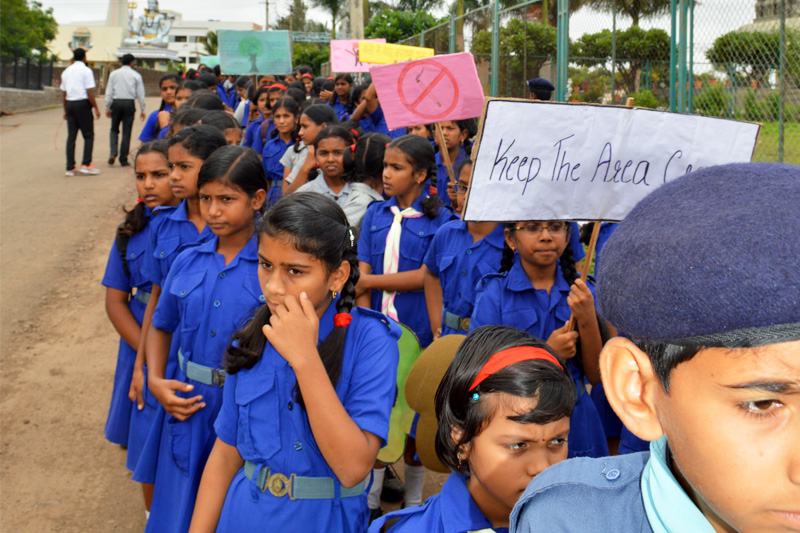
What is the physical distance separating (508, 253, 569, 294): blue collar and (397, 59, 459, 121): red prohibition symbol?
1.65m

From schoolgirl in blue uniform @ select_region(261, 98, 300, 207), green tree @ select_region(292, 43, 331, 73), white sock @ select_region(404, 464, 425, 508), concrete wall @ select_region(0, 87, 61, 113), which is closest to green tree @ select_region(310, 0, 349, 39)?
green tree @ select_region(292, 43, 331, 73)

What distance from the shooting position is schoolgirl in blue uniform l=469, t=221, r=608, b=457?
2.57 meters

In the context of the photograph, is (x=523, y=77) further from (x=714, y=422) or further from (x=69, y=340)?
(x=714, y=422)

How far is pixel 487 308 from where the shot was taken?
111 inches

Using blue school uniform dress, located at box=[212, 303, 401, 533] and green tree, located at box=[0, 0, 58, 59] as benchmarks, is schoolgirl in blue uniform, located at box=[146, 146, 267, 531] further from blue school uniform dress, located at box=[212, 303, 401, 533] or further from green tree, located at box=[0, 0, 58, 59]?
green tree, located at box=[0, 0, 58, 59]

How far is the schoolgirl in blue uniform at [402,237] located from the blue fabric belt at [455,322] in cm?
44

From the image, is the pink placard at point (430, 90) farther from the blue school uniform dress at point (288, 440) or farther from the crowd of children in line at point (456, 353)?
the blue school uniform dress at point (288, 440)

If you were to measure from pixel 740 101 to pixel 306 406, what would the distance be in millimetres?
5398

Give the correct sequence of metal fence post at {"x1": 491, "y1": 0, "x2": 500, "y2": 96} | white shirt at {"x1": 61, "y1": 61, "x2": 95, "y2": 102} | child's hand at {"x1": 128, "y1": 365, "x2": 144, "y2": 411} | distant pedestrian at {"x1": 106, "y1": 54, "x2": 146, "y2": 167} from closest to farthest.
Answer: child's hand at {"x1": 128, "y1": 365, "x2": 144, "y2": 411} → metal fence post at {"x1": 491, "y1": 0, "x2": 500, "y2": 96} → white shirt at {"x1": 61, "y1": 61, "x2": 95, "y2": 102} → distant pedestrian at {"x1": 106, "y1": 54, "x2": 146, "y2": 167}

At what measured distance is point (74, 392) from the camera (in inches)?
192

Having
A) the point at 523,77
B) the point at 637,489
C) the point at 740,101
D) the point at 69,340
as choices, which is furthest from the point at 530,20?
the point at 637,489

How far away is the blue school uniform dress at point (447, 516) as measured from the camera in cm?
164

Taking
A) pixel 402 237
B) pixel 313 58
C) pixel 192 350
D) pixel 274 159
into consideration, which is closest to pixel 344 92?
pixel 274 159

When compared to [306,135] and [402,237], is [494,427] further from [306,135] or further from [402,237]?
[306,135]
